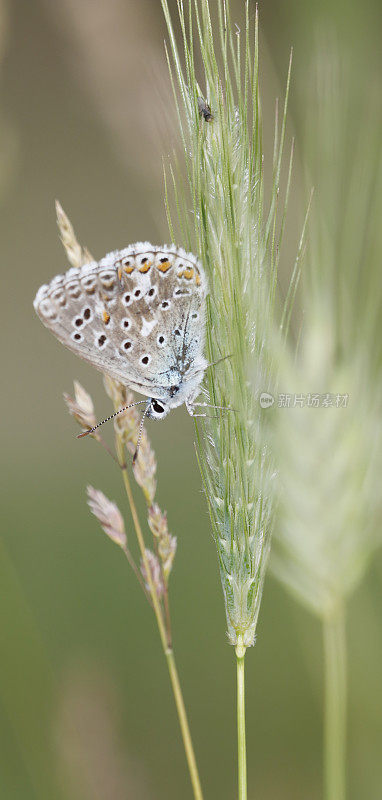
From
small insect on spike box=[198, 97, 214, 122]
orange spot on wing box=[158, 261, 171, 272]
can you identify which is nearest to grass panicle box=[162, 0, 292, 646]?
small insect on spike box=[198, 97, 214, 122]

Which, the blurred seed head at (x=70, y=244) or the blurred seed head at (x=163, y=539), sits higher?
the blurred seed head at (x=70, y=244)

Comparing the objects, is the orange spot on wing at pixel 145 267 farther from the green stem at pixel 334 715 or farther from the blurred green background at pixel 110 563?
the green stem at pixel 334 715

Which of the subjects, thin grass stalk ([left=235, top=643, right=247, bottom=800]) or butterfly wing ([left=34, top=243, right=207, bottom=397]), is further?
butterfly wing ([left=34, top=243, right=207, bottom=397])

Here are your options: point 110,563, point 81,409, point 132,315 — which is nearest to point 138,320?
point 132,315

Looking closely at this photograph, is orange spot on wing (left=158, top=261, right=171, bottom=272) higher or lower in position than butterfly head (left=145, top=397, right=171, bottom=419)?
higher

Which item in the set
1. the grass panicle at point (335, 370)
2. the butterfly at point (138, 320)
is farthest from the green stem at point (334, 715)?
the butterfly at point (138, 320)

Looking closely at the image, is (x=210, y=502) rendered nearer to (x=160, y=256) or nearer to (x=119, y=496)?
(x=160, y=256)

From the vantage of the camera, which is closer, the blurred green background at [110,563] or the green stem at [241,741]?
the green stem at [241,741]

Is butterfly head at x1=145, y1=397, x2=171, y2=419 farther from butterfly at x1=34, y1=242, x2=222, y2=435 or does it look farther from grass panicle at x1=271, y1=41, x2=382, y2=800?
grass panicle at x1=271, y1=41, x2=382, y2=800
